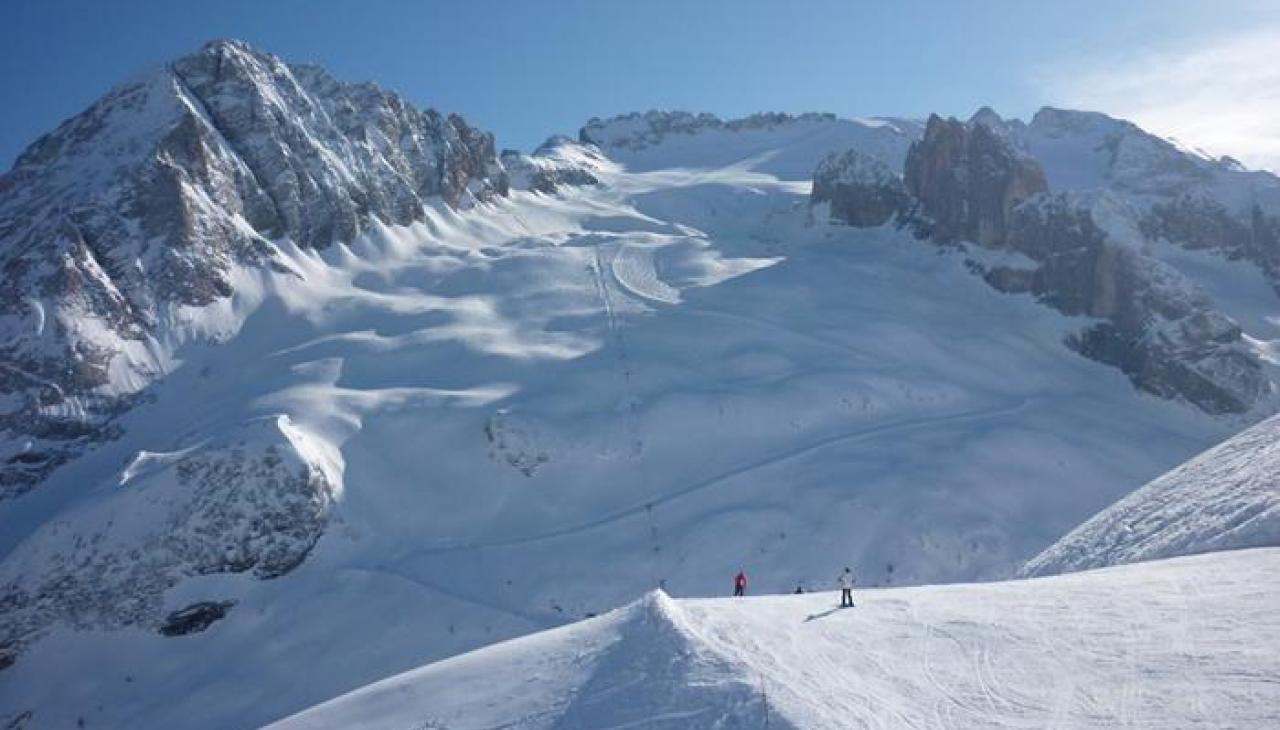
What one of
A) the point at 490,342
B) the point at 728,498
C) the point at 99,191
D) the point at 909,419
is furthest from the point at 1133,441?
the point at 99,191

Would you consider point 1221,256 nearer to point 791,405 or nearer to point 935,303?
point 935,303

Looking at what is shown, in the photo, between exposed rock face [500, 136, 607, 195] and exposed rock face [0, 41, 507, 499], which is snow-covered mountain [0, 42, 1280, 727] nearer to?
exposed rock face [0, 41, 507, 499]

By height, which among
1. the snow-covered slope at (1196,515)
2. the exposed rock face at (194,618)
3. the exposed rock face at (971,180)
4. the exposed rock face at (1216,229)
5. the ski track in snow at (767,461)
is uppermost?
the exposed rock face at (971,180)

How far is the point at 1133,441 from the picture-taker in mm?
50156

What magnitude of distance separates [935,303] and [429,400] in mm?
37893

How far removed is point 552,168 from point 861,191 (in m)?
40.3

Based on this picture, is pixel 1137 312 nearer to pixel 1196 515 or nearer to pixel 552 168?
pixel 1196 515

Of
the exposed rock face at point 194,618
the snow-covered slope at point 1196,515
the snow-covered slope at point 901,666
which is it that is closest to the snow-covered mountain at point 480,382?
the exposed rock face at point 194,618

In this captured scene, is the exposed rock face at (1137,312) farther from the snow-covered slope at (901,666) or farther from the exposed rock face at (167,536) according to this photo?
the exposed rock face at (167,536)

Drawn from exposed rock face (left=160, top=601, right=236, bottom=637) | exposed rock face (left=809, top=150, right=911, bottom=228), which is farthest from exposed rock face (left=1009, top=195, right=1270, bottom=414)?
exposed rock face (left=160, top=601, right=236, bottom=637)

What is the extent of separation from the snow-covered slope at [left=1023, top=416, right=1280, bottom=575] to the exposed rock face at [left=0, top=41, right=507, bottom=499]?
46160mm

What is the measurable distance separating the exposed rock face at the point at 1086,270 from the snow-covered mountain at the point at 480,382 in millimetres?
306

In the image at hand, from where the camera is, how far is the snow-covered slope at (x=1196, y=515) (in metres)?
19.3

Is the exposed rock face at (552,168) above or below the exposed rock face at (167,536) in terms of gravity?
above
